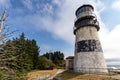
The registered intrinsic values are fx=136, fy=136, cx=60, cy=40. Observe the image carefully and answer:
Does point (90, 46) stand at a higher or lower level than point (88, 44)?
lower

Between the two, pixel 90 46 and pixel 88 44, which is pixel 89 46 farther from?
pixel 88 44

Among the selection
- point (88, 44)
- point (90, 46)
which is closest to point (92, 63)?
point (90, 46)

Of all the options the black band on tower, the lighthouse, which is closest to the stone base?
the lighthouse

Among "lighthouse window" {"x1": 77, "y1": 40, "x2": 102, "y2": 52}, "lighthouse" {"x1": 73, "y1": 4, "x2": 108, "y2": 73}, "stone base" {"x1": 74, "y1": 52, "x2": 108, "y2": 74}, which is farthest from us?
"lighthouse window" {"x1": 77, "y1": 40, "x2": 102, "y2": 52}

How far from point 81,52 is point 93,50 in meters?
2.06

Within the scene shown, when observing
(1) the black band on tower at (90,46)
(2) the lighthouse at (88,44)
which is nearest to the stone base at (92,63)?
(2) the lighthouse at (88,44)

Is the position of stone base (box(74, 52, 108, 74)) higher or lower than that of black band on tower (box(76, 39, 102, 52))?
lower

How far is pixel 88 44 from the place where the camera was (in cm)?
2317

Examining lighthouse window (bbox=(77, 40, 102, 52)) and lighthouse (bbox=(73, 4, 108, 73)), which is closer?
lighthouse (bbox=(73, 4, 108, 73))

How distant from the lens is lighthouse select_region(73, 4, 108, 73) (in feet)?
73.3

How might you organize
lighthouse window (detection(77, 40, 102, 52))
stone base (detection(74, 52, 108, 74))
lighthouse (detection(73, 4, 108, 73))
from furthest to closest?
lighthouse window (detection(77, 40, 102, 52)) → lighthouse (detection(73, 4, 108, 73)) → stone base (detection(74, 52, 108, 74))

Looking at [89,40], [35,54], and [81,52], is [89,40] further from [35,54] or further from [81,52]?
[35,54]

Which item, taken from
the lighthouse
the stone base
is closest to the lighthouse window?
the lighthouse

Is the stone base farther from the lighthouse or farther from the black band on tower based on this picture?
the black band on tower
